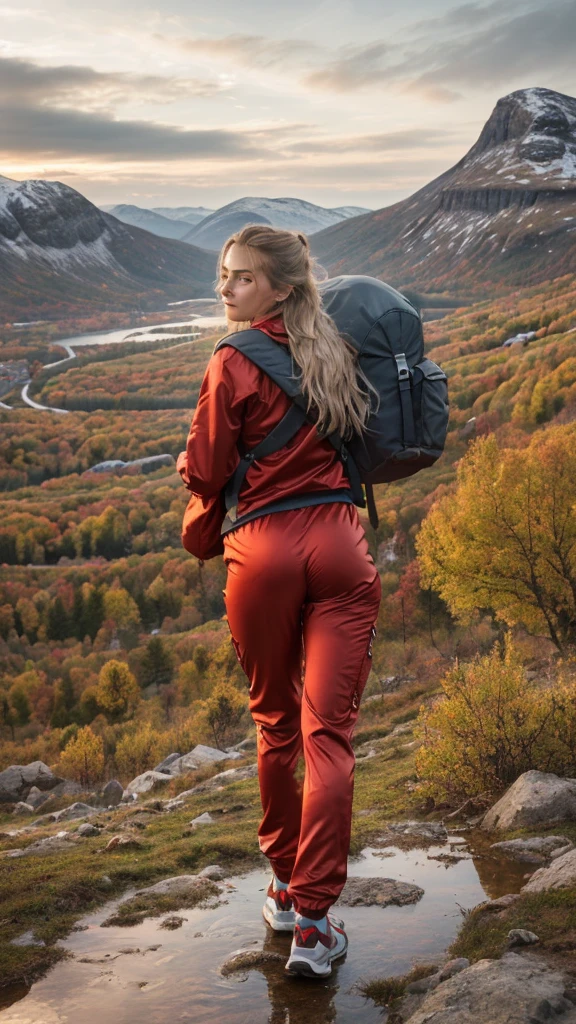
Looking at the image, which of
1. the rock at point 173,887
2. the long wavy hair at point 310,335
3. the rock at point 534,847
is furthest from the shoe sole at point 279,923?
the long wavy hair at point 310,335

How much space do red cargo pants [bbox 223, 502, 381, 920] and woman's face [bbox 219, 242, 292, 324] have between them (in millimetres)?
889

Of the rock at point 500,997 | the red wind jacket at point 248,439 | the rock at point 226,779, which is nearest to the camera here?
the rock at point 500,997

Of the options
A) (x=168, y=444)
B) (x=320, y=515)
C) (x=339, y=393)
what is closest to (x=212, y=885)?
(x=320, y=515)

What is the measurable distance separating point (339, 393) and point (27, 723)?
7245 centimetres

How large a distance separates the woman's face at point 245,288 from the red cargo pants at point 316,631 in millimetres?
889

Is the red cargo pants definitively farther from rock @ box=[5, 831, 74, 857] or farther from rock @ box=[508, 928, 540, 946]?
rock @ box=[5, 831, 74, 857]

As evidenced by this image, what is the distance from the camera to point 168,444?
172 m

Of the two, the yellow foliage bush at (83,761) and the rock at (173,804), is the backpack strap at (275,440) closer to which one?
the rock at (173,804)

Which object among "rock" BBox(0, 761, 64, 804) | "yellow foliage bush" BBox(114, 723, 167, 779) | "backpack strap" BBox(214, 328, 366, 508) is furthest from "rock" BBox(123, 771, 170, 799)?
"yellow foliage bush" BBox(114, 723, 167, 779)

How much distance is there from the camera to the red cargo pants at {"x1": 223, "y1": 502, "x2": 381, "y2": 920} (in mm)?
3814

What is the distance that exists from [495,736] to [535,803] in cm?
96

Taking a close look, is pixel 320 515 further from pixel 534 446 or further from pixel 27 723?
pixel 27 723

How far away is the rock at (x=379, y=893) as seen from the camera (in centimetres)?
480

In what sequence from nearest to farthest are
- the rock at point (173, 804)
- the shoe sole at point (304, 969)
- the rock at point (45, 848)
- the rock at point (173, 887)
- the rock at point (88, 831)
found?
the shoe sole at point (304, 969), the rock at point (173, 887), the rock at point (45, 848), the rock at point (88, 831), the rock at point (173, 804)
